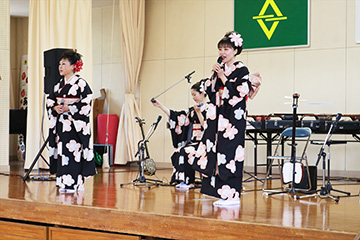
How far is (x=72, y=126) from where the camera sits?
5.15 m

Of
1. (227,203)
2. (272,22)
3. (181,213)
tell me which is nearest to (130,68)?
(272,22)

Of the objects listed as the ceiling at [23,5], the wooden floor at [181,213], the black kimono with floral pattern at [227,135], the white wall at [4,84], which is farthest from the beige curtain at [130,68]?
the black kimono with floral pattern at [227,135]

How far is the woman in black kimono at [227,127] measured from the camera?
4.17 m

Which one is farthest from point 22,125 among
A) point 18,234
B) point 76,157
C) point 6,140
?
point 18,234

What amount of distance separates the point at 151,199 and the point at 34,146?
3761 mm

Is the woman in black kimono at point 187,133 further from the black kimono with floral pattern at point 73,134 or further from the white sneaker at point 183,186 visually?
the black kimono with floral pattern at point 73,134

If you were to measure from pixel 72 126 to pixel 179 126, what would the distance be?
1385mm

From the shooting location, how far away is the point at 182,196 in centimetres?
495

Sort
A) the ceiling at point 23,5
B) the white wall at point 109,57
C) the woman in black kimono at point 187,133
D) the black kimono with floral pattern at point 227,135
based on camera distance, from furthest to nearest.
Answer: the white wall at point 109,57
the ceiling at point 23,5
the woman in black kimono at point 187,133
the black kimono with floral pattern at point 227,135

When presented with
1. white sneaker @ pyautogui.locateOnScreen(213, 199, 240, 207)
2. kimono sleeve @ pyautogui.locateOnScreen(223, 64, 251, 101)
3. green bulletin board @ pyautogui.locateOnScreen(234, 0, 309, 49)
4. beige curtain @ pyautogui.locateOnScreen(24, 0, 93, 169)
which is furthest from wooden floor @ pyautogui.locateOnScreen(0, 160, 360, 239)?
green bulletin board @ pyautogui.locateOnScreen(234, 0, 309, 49)

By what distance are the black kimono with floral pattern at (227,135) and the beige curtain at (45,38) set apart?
422 centimetres

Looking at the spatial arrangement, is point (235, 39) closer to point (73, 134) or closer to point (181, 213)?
point (181, 213)

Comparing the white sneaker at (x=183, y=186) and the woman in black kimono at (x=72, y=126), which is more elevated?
the woman in black kimono at (x=72, y=126)

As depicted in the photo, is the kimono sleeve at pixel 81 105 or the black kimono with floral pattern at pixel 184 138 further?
the black kimono with floral pattern at pixel 184 138
